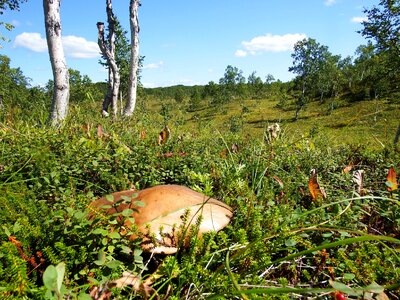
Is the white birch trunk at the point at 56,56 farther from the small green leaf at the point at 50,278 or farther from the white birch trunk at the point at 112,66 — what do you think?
the white birch trunk at the point at 112,66

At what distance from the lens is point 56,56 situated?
22.1 feet

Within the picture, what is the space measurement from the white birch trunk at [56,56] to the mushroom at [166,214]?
17.8ft

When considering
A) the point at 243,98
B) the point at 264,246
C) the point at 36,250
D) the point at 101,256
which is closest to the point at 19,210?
the point at 36,250

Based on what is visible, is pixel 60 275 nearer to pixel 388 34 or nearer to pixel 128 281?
pixel 128 281

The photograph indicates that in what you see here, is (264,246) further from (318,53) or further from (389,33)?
(318,53)

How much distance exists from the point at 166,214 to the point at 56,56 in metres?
6.68

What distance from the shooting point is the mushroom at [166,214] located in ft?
4.99

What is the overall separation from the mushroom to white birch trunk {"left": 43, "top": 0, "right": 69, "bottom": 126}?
544 centimetres

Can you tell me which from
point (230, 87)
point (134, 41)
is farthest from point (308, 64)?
point (134, 41)

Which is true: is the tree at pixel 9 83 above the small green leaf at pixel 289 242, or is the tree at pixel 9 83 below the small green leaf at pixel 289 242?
above

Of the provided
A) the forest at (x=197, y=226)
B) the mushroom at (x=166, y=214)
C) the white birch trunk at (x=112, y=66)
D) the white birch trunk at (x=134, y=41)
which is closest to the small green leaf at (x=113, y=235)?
the forest at (x=197, y=226)

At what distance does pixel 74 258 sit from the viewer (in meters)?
1.39

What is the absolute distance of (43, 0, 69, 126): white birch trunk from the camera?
21.4 feet

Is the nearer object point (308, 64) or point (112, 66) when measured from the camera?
point (112, 66)
